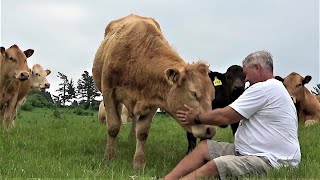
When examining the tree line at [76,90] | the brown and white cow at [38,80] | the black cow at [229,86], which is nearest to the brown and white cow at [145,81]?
the black cow at [229,86]

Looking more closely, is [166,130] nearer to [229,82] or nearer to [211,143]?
[229,82]

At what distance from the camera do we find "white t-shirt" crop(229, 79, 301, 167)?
6832 mm

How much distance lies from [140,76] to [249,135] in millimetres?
2794

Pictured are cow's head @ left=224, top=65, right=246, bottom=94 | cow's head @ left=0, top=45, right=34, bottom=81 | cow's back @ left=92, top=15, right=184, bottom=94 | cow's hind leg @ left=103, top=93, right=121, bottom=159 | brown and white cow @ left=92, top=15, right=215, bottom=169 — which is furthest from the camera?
cow's head @ left=0, top=45, right=34, bottom=81

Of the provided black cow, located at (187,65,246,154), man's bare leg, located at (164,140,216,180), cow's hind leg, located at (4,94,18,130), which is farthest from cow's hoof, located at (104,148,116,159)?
cow's hind leg, located at (4,94,18,130)

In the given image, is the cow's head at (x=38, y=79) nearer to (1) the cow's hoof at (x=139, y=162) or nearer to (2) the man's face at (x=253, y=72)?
(1) the cow's hoof at (x=139, y=162)

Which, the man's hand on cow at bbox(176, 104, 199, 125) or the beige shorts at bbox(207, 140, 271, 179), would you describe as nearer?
the beige shorts at bbox(207, 140, 271, 179)

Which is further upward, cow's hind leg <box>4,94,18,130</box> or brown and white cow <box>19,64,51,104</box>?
brown and white cow <box>19,64,51,104</box>

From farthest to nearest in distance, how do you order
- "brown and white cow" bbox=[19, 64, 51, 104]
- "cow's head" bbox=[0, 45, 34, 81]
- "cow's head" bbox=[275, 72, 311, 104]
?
"brown and white cow" bbox=[19, 64, 51, 104] < "cow's head" bbox=[275, 72, 311, 104] < "cow's head" bbox=[0, 45, 34, 81]

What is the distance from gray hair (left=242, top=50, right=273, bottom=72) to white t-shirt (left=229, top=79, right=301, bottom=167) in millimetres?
261

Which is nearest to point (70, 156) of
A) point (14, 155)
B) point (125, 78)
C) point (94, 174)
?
point (14, 155)

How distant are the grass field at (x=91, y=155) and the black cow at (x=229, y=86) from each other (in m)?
1.14

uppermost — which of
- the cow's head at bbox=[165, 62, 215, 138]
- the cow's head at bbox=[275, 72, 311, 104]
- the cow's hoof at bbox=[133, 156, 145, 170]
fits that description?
the cow's head at bbox=[275, 72, 311, 104]

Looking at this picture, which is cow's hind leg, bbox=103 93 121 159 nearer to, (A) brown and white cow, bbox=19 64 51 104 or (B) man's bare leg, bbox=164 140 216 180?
(B) man's bare leg, bbox=164 140 216 180
